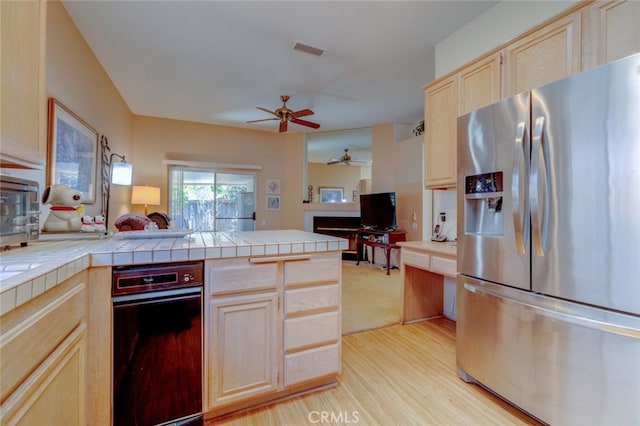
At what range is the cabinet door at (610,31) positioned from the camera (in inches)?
56.2

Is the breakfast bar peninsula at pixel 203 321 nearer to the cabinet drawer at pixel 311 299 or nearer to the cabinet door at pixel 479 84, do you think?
the cabinet drawer at pixel 311 299

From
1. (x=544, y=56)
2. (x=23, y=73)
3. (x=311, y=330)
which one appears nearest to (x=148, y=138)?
(x=23, y=73)

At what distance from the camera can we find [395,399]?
1.71m

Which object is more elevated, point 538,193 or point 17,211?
point 538,193

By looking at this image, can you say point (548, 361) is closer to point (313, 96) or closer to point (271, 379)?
point (271, 379)

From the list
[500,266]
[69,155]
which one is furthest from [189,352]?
[69,155]

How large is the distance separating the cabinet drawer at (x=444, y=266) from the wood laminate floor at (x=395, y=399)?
2.15 ft

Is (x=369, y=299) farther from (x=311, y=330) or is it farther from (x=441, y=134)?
(x=441, y=134)

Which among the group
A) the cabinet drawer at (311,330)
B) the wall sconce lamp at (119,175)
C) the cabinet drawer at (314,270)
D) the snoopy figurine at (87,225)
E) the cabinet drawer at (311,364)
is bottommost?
the cabinet drawer at (311,364)

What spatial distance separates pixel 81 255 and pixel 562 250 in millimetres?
2188

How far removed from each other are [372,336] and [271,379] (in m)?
1.26

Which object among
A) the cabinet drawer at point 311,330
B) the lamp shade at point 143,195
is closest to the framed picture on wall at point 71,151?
the lamp shade at point 143,195

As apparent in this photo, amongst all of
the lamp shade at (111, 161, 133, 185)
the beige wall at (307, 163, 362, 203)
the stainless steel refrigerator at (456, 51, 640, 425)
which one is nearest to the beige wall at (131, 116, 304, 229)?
the lamp shade at (111, 161, 133, 185)

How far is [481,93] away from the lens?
85.4 inches
